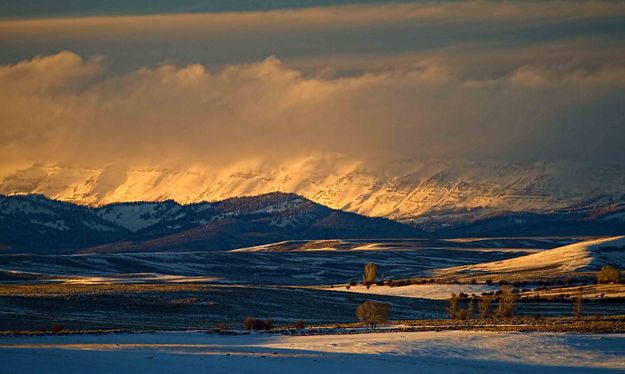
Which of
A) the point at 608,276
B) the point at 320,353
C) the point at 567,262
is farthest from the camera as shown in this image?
the point at 567,262

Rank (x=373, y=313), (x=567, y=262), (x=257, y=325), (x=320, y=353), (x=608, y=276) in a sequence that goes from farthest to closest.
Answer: (x=567, y=262) → (x=608, y=276) → (x=373, y=313) → (x=257, y=325) → (x=320, y=353)

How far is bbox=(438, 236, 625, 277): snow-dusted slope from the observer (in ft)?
574

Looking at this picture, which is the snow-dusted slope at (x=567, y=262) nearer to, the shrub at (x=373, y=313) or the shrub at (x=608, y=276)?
the shrub at (x=608, y=276)

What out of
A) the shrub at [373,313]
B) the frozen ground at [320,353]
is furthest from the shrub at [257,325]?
the shrub at [373,313]

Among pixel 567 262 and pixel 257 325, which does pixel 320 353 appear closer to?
pixel 257 325

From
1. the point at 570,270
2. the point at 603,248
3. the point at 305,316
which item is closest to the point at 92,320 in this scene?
the point at 305,316

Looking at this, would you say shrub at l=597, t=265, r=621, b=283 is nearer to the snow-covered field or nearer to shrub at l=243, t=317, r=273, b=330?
the snow-covered field

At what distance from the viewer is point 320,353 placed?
2142 inches

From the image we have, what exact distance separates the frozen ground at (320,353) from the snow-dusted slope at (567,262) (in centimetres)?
10730

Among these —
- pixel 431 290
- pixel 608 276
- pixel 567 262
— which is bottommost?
pixel 431 290

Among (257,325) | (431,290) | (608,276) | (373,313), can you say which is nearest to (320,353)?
Result: (257,325)

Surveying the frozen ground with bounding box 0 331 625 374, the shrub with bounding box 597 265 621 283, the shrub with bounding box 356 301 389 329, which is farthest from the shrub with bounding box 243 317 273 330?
the shrub with bounding box 597 265 621 283

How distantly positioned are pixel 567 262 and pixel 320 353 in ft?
437

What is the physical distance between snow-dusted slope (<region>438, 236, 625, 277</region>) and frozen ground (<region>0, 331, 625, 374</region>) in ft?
352
